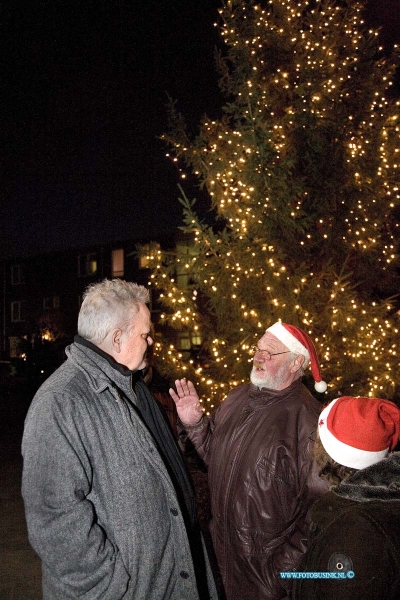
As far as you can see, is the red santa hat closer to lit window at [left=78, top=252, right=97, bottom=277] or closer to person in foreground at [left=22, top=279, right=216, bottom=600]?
person in foreground at [left=22, top=279, right=216, bottom=600]

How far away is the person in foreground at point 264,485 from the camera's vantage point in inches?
118

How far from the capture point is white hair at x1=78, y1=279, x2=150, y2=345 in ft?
8.32

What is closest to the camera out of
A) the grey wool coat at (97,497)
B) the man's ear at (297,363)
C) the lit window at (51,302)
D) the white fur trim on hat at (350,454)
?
the grey wool coat at (97,497)

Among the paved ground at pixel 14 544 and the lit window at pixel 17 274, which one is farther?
the lit window at pixel 17 274

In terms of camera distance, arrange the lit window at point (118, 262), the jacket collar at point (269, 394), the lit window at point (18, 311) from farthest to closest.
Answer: the lit window at point (18, 311)
the lit window at point (118, 262)
the jacket collar at point (269, 394)

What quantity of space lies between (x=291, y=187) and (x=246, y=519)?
4.55 meters

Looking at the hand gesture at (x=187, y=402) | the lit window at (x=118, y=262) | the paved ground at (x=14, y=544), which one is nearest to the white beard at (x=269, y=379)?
the hand gesture at (x=187, y=402)

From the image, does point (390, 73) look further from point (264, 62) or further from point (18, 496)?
point (18, 496)

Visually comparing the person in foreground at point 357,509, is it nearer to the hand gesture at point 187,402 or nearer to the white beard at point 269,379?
the white beard at point 269,379

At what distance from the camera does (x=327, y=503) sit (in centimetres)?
197

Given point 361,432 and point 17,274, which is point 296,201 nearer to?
point 361,432

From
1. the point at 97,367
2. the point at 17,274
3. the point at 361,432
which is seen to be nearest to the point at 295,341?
the point at 361,432

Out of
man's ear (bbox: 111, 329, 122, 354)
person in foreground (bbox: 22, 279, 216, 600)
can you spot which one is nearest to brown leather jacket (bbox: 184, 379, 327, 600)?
person in foreground (bbox: 22, 279, 216, 600)

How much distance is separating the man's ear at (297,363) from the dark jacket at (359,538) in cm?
150
